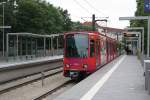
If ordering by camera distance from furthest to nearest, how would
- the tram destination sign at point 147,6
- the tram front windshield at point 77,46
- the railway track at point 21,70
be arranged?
the tram front windshield at point 77,46 < the railway track at point 21,70 < the tram destination sign at point 147,6

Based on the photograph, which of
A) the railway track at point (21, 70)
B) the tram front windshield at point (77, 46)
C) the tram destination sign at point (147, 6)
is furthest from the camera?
the tram front windshield at point (77, 46)

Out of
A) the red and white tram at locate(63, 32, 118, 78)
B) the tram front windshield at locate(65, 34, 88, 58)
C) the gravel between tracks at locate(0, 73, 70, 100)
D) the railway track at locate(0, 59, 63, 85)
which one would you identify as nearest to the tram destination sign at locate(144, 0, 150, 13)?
the gravel between tracks at locate(0, 73, 70, 100)

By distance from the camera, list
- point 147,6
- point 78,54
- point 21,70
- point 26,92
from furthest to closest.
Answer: point 21,70, point 78,54, point 26,92, point 147,6

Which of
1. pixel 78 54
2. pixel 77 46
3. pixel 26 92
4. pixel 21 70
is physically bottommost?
pixel 26 92

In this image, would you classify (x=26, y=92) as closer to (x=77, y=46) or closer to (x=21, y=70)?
(x=77, y=46)

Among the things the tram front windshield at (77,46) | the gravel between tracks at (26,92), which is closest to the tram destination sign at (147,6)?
the gravel between tracks at (26,92)

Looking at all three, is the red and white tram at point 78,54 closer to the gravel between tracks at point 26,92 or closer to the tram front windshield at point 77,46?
the tram front windshield at point 77,46

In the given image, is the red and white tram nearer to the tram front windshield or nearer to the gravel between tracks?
the tram front windshield

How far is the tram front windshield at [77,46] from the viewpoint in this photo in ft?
73.8

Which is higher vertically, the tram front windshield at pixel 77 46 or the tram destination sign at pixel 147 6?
the tram destination sign at pixel 147 6

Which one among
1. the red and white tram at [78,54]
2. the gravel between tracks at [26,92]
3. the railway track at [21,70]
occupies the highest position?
the red and white tram at [78,54]

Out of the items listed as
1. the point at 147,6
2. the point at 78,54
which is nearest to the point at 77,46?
the point at 78,54

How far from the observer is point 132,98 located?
12367mm

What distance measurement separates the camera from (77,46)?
73.9 ft
